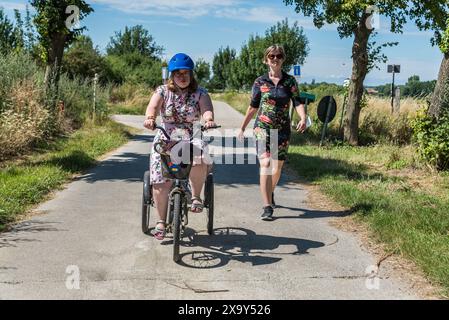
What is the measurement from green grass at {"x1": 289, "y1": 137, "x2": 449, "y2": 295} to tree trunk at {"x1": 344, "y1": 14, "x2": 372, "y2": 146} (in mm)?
1957

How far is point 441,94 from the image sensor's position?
970 cm

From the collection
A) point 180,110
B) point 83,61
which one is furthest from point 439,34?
point 83,61

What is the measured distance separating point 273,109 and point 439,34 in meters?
8.52

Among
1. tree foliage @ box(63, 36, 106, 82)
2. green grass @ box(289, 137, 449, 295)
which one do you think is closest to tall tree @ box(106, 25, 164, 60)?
tree foliage @ box(63, 36, 106, 82)

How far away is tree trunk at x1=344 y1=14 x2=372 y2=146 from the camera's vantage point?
1413 cm

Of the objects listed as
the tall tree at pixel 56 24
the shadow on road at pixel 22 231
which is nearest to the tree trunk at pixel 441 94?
the shadow on road at pixel 22 231

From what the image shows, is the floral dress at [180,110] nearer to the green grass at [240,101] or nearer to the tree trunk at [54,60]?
the tree trunk at [54,60]

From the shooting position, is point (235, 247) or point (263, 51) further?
point (263, 51)

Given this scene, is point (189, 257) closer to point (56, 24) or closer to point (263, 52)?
point (56, 24)

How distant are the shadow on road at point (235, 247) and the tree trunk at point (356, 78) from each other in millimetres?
9668

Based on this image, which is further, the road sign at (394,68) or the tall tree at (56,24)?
the road sign at (394,68)

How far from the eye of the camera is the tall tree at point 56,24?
43.8 feet

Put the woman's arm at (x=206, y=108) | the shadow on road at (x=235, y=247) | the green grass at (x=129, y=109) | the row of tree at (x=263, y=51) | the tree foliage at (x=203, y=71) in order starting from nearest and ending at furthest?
the shadow on road at (x=235, y=247), the woman's arm at (x=206, y=108), the green grass at (x=129, y=109), the row of tree at (x=263, y=51), the tree foliage at (x=203, y=71)
